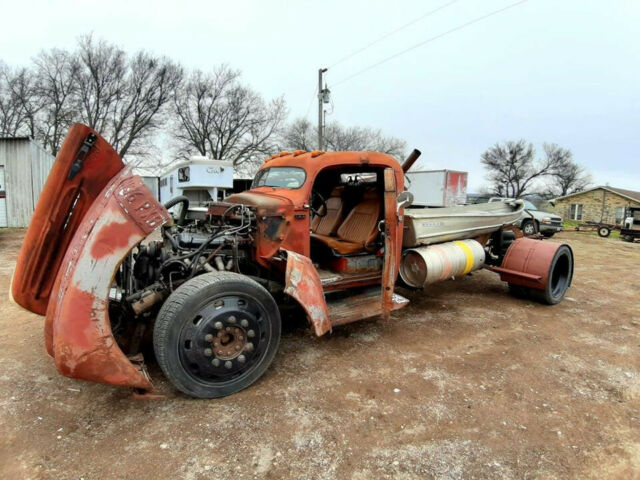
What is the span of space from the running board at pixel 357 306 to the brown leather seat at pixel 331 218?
1.20 m

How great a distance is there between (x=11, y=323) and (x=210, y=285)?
11.3 ft

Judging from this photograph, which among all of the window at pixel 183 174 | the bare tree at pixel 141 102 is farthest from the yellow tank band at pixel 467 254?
the bare tree at pixel 141 102

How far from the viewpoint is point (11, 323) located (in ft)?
15.6

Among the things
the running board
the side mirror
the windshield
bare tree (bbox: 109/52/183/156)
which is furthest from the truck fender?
bare tree (bbox: 109/52/183/156)

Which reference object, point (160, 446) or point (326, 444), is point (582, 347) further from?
point (160, 446)

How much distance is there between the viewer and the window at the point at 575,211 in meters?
38.8

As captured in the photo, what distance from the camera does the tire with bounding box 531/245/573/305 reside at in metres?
5.67

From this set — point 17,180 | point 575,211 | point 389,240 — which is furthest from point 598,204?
point 17,180

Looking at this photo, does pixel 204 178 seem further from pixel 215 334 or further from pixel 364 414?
pixel 364 414

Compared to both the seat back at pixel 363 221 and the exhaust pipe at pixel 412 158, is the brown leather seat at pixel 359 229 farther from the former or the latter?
the exhaust pipe at pixel 412 158

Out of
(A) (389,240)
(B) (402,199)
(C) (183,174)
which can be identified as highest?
(C) (183,174)

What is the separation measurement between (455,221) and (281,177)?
2.51 meters

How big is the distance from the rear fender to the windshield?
1.77 m

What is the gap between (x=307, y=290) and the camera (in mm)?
3352
